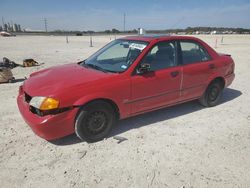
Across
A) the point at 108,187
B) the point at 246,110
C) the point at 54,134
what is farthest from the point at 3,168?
the point at 246,110

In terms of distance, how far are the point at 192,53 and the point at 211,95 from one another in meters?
1.14

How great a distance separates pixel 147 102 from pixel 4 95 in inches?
155

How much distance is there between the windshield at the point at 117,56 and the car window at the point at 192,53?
3.04 feet

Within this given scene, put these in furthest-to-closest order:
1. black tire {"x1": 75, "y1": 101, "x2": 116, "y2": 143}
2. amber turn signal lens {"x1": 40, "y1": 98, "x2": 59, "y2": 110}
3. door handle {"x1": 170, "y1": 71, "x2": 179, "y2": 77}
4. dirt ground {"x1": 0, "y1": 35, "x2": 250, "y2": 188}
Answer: door handle {"x1": 170, "y1": 71, "x2": 179, "y2": 77} < black tire {"x1": 75, "y1": 101, "x2": 116, "y2": 143} < amber turn signal lens {"x1": 40, "y1": 98, "x2": 59, "y2": 110} < dirt ground {"x1": 0, "y1": 35, "x2": 250, "y2": 188}

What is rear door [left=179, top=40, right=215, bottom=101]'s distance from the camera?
15.1ft

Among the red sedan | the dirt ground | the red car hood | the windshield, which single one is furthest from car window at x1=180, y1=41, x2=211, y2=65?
the red car hood

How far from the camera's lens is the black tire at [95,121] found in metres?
3.53

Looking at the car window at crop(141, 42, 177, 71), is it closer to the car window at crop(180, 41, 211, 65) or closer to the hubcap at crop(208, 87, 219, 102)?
the car window at crop(180, 41, 211, 65)

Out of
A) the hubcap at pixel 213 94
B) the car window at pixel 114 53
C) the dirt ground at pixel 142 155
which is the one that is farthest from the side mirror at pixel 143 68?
the hubcap at pixel 213 94

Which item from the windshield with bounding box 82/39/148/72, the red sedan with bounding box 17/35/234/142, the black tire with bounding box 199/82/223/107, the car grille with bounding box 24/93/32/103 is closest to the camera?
the red sedan with bounding box 17/35/234/142

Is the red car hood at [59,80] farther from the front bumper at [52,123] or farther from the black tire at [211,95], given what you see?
the black tire at [211,95]

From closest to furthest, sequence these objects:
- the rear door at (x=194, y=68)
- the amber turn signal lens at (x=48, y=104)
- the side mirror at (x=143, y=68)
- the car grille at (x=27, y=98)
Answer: the amber turn signal lens at (x=48, y=104), the car grille at (x=27, y=98), the side mirror at (x=143, y=68), the rear door at (x=194, y=68)

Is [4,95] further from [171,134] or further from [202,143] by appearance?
[202,143]

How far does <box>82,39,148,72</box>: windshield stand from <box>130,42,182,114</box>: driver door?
23 cm
